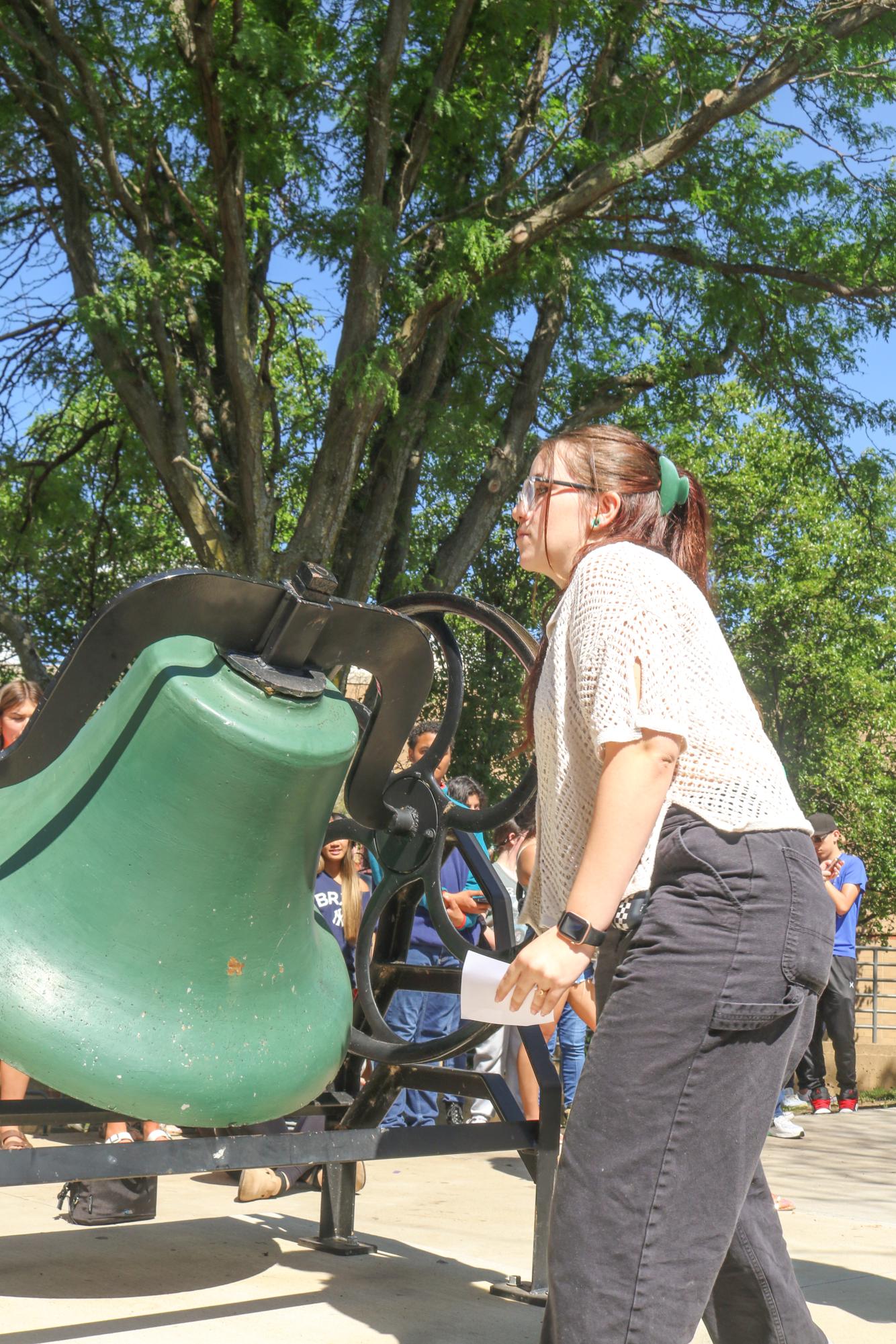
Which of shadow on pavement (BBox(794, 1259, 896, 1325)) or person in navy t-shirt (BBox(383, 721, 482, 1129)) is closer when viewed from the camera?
shadow on pavement (BBox(794, 1259, 896, 1325))

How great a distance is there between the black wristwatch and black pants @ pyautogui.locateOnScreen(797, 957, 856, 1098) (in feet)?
22.8

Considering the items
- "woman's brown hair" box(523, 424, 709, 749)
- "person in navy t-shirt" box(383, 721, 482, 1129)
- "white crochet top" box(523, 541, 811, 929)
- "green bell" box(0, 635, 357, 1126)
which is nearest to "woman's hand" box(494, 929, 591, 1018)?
"white crochet top" box(523, 541, 811, 929)

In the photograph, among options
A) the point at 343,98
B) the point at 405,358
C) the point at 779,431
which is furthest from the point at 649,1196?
the point at 779,431

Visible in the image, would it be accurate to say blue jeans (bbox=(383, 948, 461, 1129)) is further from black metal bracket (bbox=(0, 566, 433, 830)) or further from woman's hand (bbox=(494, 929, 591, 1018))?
woman's hand (bbox=(494, 929, 591, 1018))

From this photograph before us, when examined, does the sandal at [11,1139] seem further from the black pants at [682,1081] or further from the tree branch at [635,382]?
the tree branch at [635,382]

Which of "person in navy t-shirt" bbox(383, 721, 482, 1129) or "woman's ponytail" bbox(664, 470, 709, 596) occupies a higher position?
"woman's ponytail" bbox(664, 470, 709, 596)

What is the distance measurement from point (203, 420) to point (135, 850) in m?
7.98

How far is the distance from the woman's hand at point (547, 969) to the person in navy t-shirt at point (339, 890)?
361 centimetres

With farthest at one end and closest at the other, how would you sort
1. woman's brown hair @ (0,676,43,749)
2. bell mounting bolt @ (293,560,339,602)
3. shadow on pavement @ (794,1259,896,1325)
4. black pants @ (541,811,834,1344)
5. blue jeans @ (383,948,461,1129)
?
blue jeans @ (383,948,461,1129), woman's brown hair @ (0,676,43,749), shadow on pavement @ (794,1259,896,1325), bell mounting bolt @ (293,560,339,602), black pants @ (541,811,834,1344)

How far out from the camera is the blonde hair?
5.38m

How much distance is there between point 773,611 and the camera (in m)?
22.8

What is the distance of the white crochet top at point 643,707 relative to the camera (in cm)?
187

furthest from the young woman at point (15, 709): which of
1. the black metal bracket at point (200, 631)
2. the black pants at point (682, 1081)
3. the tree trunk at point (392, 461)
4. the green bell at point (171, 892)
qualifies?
the tree trunk at point (392, 461)

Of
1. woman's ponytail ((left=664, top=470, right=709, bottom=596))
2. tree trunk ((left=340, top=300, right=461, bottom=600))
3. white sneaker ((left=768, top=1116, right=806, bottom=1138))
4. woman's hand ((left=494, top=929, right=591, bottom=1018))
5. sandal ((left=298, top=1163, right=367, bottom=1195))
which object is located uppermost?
tree trunk ((left=340, top=300, right=461, bottom=600))
